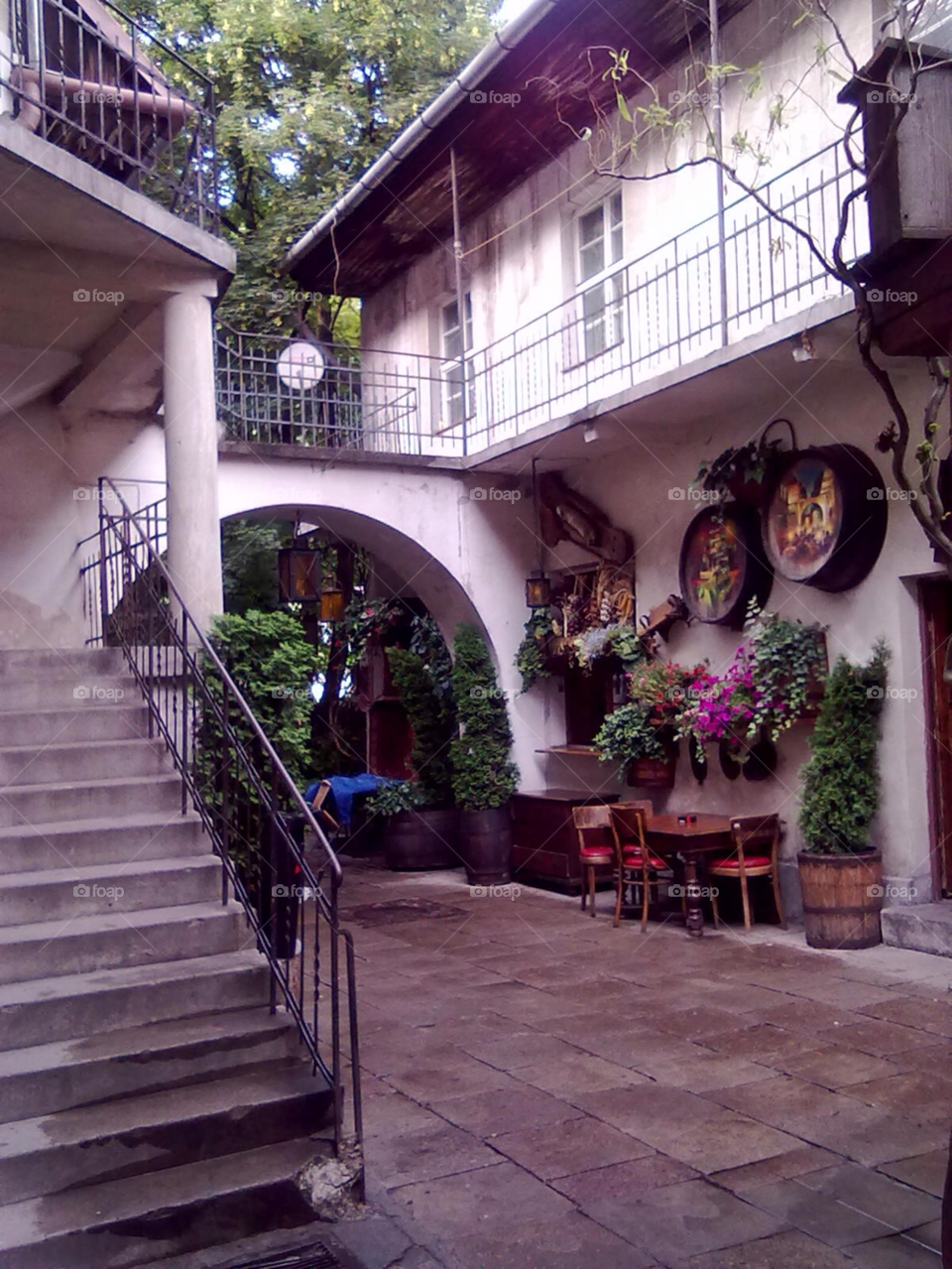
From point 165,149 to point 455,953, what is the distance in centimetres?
692

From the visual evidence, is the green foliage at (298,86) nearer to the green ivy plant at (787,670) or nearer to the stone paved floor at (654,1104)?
the green ivy plant at (787,670)

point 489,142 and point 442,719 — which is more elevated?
point 489,142

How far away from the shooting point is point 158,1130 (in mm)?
3842

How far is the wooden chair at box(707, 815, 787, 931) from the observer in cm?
827

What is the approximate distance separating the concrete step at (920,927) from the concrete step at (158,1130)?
4.66 metres

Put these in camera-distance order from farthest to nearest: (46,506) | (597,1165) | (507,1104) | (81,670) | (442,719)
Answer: (442,719), (46,506), (81,670), (507,1104), (597,1165)

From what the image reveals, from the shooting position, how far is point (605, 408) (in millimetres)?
9195

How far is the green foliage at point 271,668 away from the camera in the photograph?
6723 millimetres

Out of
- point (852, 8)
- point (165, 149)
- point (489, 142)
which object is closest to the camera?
point (852, 8)

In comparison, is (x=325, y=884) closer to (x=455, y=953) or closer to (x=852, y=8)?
(x=455, y=953)

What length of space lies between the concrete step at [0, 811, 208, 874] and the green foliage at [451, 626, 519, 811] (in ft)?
19.5

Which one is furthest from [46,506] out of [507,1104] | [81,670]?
[507,1104]

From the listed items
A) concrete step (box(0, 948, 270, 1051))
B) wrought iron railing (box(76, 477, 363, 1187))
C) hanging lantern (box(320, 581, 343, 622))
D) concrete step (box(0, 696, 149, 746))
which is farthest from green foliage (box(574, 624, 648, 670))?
concrete step (box(0, 948, 270, 1051))

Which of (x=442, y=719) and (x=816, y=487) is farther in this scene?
(x=442, y=719)
